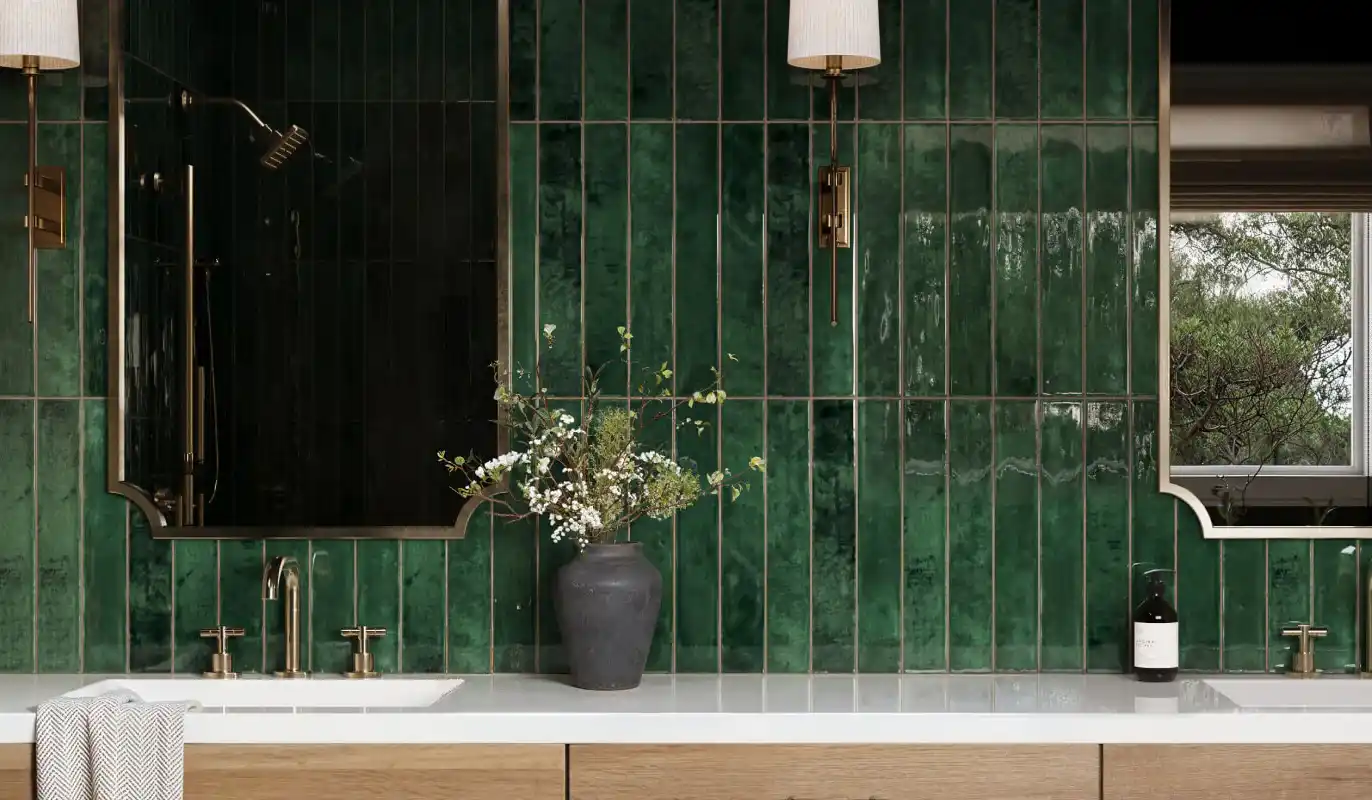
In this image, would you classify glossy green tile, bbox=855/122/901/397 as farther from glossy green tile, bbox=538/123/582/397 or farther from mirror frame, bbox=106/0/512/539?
mirror frame, bbox=106/0/512/539

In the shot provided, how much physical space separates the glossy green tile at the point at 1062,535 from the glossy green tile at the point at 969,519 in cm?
10

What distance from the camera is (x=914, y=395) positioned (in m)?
2.47

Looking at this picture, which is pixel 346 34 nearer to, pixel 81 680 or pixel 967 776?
pixel 81 680

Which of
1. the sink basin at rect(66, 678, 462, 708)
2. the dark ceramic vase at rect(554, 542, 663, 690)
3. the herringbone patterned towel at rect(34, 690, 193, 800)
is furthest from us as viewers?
the sink basin at rect(66, 678, 462, 708)

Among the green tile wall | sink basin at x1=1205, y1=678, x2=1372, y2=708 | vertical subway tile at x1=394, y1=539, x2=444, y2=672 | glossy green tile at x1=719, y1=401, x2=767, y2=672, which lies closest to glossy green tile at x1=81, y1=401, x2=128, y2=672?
the green tile wall

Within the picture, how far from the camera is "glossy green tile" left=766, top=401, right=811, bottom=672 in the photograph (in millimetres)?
2461

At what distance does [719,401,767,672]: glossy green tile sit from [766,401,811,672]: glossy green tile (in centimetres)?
2

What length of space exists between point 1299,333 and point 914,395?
70cm

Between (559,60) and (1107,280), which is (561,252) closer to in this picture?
(559,60)

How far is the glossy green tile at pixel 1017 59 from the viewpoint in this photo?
248 centimetres

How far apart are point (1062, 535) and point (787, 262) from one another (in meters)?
0.71

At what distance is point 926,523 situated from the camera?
2.47 m

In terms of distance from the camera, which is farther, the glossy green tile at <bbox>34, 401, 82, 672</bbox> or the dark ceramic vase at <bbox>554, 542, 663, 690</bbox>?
the glossy green tile at <bbox>34, 401, 82, 672</bbox>

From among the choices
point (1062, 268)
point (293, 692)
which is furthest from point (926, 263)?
point (293, 692)
